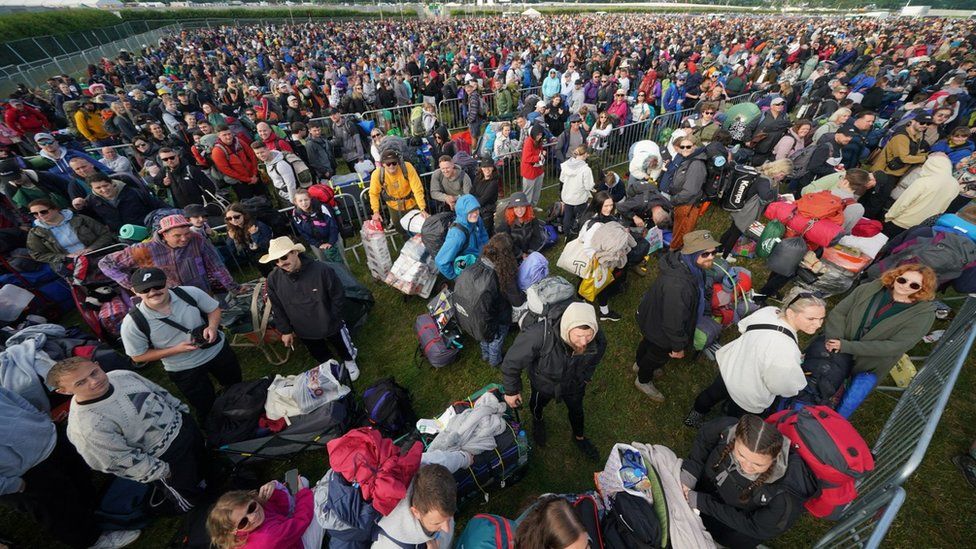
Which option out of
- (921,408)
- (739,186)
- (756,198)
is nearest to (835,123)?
(739,186)

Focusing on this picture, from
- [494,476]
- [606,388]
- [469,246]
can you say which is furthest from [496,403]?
[469,246]

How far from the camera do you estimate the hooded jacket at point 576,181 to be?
6.79 m

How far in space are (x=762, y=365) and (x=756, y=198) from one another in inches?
157

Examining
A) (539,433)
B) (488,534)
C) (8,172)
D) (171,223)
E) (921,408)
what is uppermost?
(8,172)

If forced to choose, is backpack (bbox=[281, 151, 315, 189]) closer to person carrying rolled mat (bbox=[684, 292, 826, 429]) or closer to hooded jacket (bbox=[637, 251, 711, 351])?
hooded jacket (bbox=[637, 251, 711, 351])

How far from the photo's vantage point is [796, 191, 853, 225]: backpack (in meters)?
5.16

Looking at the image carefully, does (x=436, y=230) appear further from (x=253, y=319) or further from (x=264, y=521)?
(x=264, y=521)

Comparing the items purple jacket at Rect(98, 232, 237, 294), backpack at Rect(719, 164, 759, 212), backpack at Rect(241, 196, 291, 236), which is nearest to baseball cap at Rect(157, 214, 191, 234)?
purple jacket at Rect(98, 232, 237, 294)

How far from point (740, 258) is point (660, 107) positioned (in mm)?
9650

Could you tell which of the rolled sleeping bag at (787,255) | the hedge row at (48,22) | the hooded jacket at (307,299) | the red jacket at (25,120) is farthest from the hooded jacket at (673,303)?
the hedge row at (48,22)

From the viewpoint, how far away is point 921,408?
3.56 m

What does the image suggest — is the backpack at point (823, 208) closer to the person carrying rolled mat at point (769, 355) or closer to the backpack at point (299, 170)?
the person carrying rolled mat at point (769, 355)

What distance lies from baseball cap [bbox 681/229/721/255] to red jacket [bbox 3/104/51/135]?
17.9m

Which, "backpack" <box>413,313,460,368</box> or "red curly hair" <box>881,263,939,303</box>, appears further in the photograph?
"backpack" <box>413,313,460,368</box>
